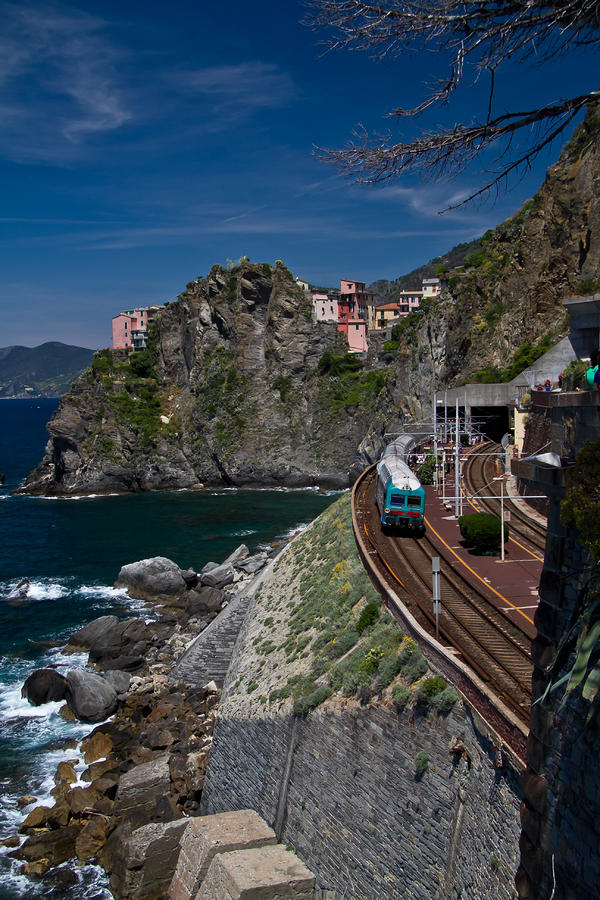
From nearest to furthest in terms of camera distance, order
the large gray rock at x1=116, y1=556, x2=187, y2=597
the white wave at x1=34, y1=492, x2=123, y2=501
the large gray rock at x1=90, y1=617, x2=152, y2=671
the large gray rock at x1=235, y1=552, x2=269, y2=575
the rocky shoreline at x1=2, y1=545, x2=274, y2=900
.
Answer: the rocky shoreline at x1=2, y1=545, x2=274, y2=900, the large gray rock at x1=90, y1=617, x2=152, y2=671, the large gray rock at x1=116, y1=556, x2=187, y2=597, the large gray rock at x1=235, y1=552, x2=269, y2=575, the white wave at x1=34, y1=492, x2=123, y2=501

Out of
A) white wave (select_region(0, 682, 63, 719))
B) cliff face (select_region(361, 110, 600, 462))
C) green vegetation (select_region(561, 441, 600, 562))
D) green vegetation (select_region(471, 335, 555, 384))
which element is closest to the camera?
green vegetation (select_region(561, 441, 600, 562))

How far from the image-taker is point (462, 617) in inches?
648

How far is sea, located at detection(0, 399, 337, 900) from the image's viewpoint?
21672mm

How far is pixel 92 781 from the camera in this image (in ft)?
70.6

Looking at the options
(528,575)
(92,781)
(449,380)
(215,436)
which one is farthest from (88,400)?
(528,575)

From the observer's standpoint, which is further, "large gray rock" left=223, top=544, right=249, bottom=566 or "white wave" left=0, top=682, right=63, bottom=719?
"large gray rock" left=223, top=544, right=249, bottom=566

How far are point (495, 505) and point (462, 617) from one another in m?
14.2

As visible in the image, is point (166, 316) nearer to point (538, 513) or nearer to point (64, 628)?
point (64, 628)

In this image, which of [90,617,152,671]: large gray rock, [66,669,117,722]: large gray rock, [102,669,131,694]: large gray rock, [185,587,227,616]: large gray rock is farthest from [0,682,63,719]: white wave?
[185,587,227,616]: large gray rock

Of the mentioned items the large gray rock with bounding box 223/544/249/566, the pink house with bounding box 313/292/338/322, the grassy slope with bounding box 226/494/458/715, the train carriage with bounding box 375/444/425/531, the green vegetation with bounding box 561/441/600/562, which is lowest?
the large gray rock with bounding box 223/544/249/566

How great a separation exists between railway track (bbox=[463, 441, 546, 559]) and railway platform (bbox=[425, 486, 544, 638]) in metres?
0.42

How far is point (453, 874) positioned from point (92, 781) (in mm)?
15168

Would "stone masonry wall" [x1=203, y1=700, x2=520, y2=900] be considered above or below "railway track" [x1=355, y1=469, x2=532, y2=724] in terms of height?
below

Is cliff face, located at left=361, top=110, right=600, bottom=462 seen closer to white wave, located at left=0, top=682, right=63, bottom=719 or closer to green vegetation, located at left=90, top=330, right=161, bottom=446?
green vegetation, located at left=90, top=330, right=161, bottom=446
